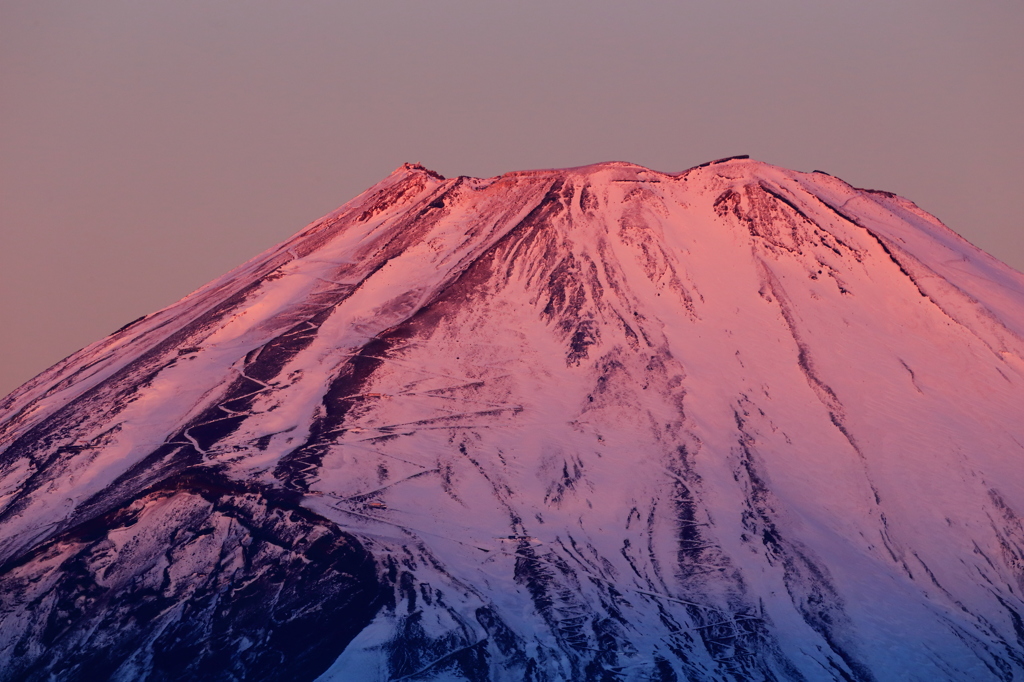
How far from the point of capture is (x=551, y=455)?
4709cm

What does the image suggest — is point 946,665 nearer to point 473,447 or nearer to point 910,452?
point 910,452

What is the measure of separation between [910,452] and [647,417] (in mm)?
8672

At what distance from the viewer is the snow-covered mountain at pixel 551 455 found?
4091 cm

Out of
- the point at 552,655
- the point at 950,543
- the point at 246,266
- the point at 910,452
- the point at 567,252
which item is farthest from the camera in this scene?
the point at 246,266

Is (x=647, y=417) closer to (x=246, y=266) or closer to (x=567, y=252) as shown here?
(x=567, y=252)

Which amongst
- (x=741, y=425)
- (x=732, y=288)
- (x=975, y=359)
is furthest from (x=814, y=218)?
(x=741, y=425)

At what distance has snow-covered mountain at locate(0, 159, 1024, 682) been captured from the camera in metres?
40.9

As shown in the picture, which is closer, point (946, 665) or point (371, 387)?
point (946, 665)

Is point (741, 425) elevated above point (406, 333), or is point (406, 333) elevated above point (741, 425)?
point (406, 333)

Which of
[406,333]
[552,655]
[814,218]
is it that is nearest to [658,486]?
[552,655]

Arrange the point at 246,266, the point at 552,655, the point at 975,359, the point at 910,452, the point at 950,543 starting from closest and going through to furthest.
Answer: the point at 552,655, the point at 950,543, the point at 910,452, the point at 975,359, the point at 246,266

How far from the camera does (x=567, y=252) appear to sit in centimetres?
5662

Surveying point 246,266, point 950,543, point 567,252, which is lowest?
point 950,543

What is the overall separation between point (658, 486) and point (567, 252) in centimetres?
1352
